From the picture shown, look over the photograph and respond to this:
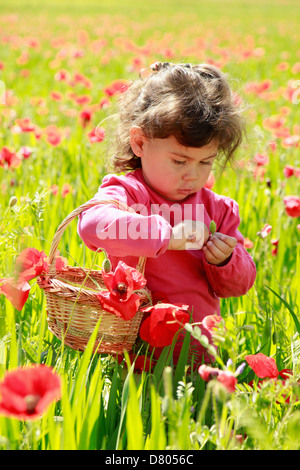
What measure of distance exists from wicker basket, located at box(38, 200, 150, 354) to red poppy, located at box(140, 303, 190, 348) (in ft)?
0.16

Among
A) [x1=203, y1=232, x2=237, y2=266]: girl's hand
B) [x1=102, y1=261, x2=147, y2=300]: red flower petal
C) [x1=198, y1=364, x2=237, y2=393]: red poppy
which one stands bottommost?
[x1=198, y1=364, x2=237, y2=393]: red poppy

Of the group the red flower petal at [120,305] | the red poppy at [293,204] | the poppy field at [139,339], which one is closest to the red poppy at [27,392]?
the poppy field at [139,339]

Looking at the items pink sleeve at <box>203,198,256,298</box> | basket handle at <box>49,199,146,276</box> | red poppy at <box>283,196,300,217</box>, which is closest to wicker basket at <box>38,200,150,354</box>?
basket handle at <box>49,199,146,276</box>

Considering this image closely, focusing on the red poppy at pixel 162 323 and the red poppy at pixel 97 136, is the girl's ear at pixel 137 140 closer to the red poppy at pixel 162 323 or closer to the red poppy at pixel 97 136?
the red poppy at pixel 162 323

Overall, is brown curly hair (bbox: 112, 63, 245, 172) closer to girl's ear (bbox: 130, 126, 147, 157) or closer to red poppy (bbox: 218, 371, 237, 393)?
girl's ear (bbox: 130, 126, 147, 157)

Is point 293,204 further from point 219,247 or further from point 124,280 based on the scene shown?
point 124,280

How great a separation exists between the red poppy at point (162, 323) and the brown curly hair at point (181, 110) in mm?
417

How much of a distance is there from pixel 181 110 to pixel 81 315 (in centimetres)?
54

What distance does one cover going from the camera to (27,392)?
0.83m

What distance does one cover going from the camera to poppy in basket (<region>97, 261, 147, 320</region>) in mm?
1259

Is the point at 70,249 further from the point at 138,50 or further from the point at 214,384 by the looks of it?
the point at 138,50

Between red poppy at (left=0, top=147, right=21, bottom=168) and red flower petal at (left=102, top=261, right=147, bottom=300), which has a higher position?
red poppy at (left=0, top=147, right=21, bottom=168)

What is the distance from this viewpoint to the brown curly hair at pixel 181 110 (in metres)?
1.47

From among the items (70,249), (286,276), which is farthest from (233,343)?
(286,276)
